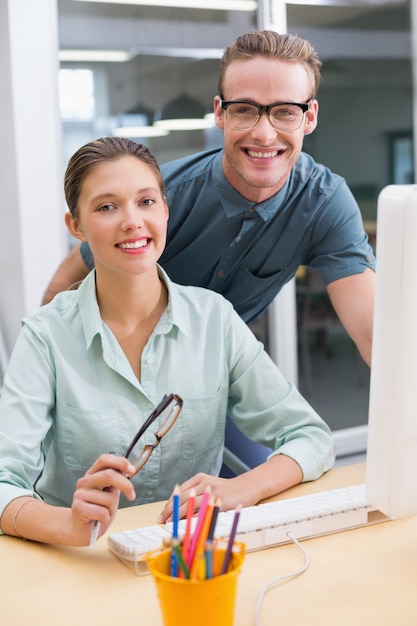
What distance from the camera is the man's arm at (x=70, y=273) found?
81.4 inches

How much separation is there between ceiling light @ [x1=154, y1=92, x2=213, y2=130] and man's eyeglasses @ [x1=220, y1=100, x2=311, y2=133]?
1688mm

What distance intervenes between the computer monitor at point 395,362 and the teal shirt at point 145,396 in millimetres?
433

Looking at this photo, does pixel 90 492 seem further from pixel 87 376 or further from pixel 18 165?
pixel 18 165

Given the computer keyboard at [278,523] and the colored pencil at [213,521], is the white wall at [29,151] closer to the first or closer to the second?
the computer keyboard at [278,523]

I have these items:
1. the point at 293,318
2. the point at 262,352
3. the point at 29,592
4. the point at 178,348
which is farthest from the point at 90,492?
the point at 293,318

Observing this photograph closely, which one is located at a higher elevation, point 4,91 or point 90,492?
point 4,91

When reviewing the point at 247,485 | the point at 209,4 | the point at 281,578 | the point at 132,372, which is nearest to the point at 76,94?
the point at 209,4

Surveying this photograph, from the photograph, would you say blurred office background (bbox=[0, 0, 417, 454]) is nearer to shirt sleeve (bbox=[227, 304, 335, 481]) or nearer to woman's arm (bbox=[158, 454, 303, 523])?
shirt sleeve (bbox=[227, 304, 335, 481])

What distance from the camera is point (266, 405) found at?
4.96 feet

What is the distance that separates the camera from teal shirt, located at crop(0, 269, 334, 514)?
1.38 metres

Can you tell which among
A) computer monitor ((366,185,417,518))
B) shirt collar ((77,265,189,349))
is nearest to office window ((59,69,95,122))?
shirt collar ((77,265,189,349))

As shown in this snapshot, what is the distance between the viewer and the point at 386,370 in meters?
0.92

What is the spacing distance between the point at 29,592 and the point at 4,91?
2.17 m

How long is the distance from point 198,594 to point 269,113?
3.84 ft
